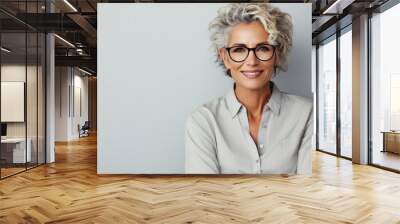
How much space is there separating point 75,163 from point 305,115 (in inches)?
200

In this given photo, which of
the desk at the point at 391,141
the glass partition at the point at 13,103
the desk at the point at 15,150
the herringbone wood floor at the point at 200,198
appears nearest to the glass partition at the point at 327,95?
the desk at the point at 391,141

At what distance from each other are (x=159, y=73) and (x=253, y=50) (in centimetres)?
148

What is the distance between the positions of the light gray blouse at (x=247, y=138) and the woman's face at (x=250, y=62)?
0.24m

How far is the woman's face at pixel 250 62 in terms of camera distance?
5.97m

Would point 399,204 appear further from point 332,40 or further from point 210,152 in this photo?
point 332,40

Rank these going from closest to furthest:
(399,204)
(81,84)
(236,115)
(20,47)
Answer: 1. (399,204)
2. (236,115)
3. (20,47)
4. (81,84)

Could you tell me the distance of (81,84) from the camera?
62.5ft

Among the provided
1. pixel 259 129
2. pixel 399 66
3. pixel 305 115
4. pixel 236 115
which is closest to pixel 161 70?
pixel 236 115

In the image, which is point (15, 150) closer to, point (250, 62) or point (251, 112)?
point (251, 112)

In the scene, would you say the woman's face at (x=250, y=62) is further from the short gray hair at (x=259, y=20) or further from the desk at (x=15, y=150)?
the desk at (x=15, y=150)

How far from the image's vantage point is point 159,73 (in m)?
6.25

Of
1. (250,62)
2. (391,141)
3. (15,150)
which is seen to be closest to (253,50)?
(250,62)

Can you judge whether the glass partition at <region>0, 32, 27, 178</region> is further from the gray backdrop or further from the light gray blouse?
the light gray blouse

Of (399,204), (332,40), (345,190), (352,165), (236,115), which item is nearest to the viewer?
(399,204)
